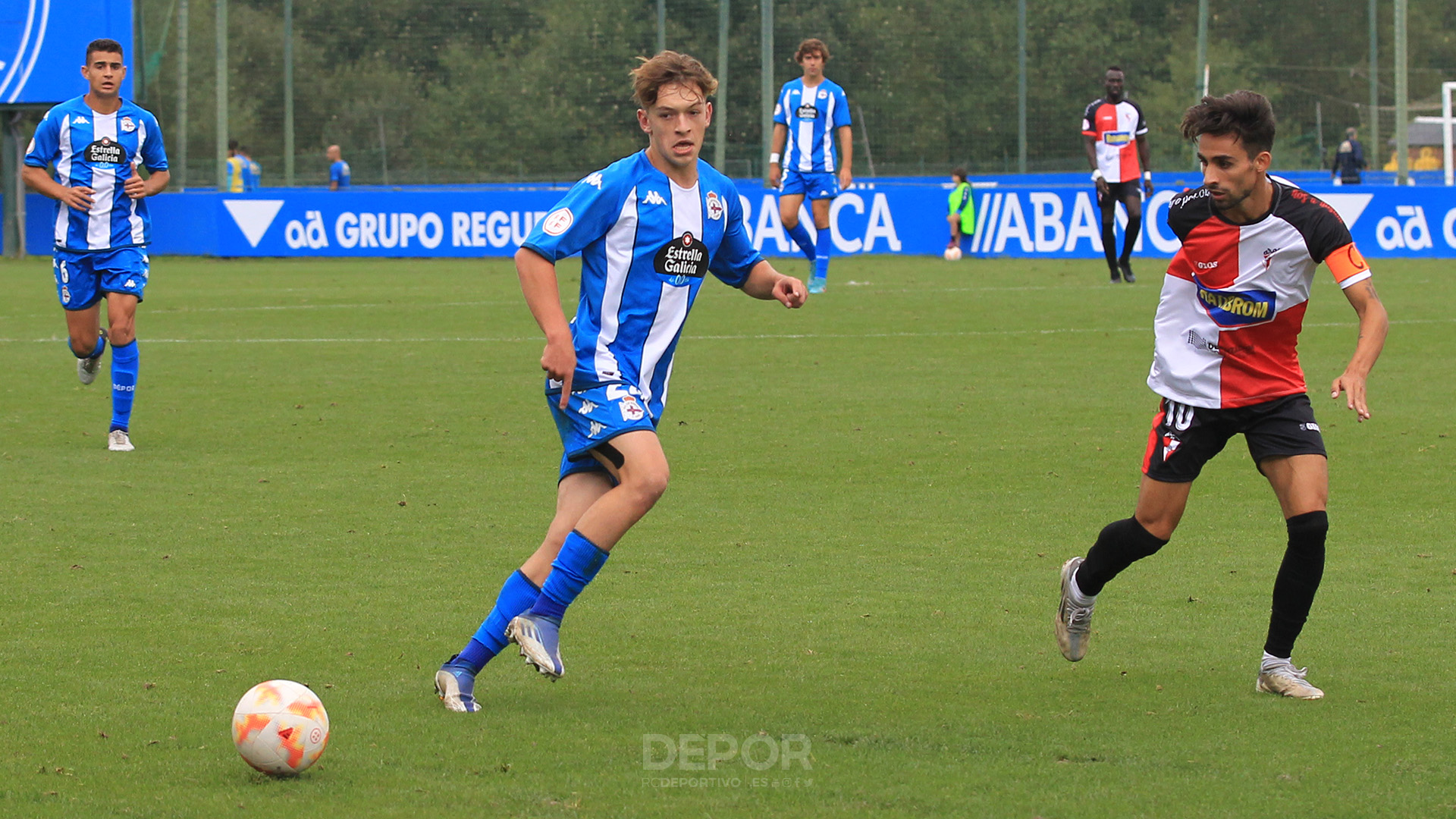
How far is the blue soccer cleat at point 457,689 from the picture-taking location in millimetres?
4809

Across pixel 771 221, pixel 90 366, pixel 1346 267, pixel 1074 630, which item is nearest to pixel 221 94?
pixel 771 221

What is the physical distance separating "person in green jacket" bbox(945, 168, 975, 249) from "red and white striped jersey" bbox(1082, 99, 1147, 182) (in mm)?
5193

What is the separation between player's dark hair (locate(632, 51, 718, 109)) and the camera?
492cm

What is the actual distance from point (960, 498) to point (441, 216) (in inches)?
795

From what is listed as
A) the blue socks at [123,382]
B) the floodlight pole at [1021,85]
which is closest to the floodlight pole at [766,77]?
the floodlight pole at [1021,85]

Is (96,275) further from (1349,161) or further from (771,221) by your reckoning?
(1349,161)

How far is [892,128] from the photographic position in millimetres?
31656

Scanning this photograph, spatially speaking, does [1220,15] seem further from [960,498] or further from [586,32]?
[960,498]

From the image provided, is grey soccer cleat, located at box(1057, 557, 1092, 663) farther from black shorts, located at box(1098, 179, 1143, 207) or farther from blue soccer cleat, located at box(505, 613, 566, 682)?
black shorts, located at box(1098, 179, 1143, 207)

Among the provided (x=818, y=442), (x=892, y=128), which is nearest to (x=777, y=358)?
(x=818, y=442)

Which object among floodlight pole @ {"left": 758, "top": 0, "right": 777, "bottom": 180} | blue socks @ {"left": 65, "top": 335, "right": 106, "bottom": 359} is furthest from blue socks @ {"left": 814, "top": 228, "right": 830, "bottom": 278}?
floodlight pole @ {"left": 758, "top": 0, "right": 777, "bottom": 180}

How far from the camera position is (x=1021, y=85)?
31.3 meters

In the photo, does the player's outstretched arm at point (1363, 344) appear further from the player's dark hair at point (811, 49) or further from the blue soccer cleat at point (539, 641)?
the player's dark hair at point (811, 49)

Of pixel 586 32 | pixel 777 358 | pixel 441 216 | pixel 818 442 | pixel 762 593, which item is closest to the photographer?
pixel 762 593
